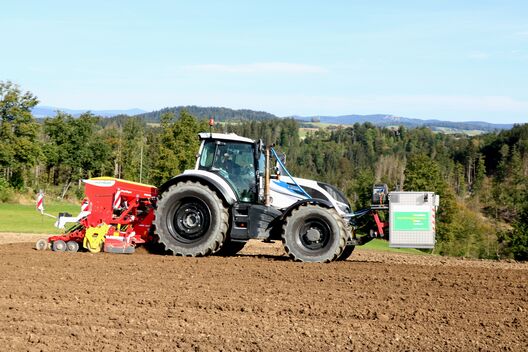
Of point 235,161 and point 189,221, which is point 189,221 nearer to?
point 189,221

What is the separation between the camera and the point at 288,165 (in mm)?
67312

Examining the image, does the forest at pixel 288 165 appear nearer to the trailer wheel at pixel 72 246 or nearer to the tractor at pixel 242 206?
the tractor at pixel 242 206

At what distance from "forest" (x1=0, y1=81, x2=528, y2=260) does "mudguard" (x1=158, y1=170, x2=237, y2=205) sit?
190 centimetres

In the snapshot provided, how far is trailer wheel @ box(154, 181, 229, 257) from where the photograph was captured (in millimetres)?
13312

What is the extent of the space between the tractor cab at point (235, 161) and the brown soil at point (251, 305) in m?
1.42

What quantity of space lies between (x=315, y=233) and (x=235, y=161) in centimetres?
218

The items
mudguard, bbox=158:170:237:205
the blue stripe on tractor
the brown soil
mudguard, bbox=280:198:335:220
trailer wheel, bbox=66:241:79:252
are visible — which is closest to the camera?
the brown soil

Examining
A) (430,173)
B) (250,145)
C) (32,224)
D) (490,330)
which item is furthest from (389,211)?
(430,173)

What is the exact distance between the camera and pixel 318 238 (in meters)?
12.9

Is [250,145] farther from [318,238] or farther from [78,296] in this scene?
[78,296]

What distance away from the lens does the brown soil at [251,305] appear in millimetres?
7227

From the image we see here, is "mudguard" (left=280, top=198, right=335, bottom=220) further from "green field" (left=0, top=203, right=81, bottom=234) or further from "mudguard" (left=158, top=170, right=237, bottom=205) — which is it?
"green field" (left=0, top=203, right=81, bottom=234)

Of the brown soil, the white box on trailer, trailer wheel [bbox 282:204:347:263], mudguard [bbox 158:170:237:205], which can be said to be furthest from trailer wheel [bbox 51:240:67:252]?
the white box on trailer

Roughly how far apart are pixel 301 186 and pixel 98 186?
165 inches
